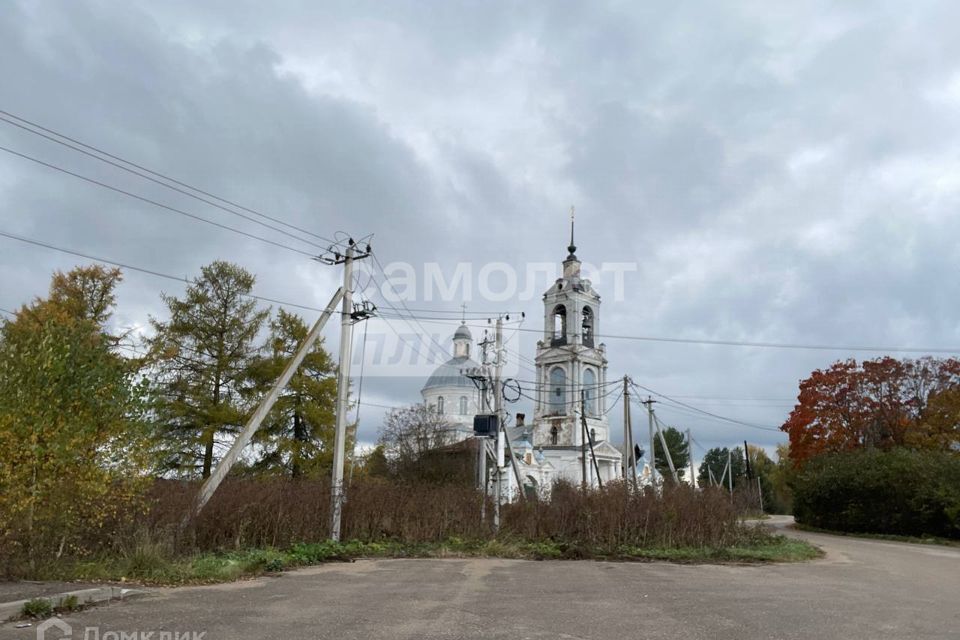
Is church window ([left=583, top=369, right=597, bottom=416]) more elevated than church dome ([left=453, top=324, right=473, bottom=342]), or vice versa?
church dome ([left=453, top=324, right=473, bottom=342])

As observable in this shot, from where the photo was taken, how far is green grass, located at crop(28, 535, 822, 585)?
34.8ft

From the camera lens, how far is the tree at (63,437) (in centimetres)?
984

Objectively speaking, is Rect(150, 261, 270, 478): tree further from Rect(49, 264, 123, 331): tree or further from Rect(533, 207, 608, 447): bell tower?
Rect(533, 207, 608, 447): bell tower

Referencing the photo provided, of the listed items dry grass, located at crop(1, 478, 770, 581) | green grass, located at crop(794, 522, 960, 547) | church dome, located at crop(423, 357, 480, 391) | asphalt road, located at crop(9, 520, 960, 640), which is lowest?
asphalt road, located at crop(9, 520, 960, 640)

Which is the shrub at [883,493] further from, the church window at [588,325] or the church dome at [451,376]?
the church dome at [451,376]

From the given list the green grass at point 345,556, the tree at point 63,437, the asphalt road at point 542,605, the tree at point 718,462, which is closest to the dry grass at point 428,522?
the green grass at point 345,556

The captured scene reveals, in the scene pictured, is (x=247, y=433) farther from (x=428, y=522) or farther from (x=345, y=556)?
(x=428, y=522)

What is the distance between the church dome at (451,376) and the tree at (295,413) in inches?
1701

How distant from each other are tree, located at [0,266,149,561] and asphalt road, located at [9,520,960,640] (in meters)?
2.19

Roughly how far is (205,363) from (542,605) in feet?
64.7

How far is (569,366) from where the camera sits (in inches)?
2496

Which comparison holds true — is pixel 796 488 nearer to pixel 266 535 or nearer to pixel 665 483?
pixel 665 483

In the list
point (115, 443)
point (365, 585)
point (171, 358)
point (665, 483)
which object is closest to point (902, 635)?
point (365, 585)

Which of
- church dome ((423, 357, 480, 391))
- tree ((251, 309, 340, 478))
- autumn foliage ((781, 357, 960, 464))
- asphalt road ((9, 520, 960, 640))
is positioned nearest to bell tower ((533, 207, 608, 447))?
church dome ((423, 357, 480, 391))
